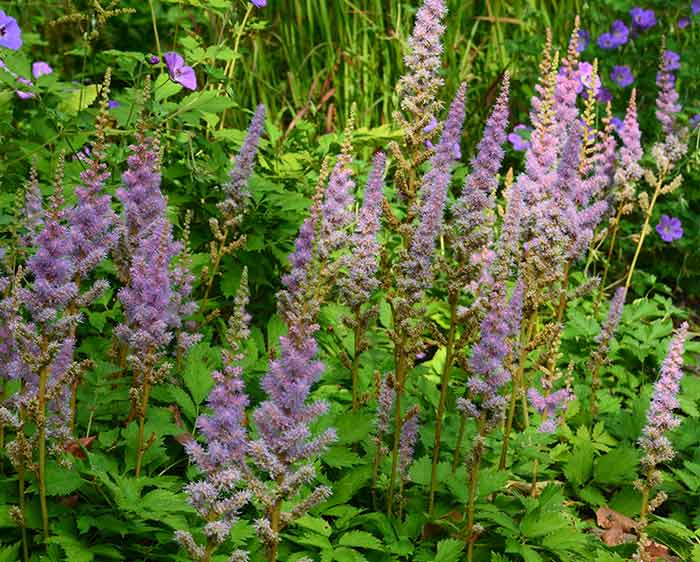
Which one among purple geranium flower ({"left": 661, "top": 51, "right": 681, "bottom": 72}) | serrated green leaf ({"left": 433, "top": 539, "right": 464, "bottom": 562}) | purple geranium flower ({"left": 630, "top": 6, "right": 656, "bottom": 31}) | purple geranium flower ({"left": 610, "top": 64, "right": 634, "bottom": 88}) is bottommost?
serrated green leaf ({"left": 433, "top": 539, "right": 464, "bottom": 562})

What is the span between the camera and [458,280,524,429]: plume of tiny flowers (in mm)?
2709

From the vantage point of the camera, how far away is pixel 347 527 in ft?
9.22

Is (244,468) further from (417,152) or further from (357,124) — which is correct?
(357,124)

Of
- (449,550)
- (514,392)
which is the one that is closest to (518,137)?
(514,392)

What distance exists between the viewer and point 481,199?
273 cm

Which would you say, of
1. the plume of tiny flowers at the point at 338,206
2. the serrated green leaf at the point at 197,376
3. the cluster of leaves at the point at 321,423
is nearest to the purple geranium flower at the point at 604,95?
the cluster of leaves at the point at 321,423

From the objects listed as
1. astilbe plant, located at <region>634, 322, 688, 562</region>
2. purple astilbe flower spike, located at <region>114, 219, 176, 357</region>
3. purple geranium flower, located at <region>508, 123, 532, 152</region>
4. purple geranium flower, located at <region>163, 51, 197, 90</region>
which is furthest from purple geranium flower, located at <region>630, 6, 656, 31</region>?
purple astilbe flower spike, located at <region>114, 219, 176, 357</region>

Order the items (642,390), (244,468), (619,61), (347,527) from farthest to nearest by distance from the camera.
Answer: (619,61)
(642,390)
(347,527)
(244,468)

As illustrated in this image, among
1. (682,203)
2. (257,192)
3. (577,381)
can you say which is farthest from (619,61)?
(257,192)

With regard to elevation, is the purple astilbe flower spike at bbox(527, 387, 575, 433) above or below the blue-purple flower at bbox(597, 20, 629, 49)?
below

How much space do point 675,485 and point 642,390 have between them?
680 mm

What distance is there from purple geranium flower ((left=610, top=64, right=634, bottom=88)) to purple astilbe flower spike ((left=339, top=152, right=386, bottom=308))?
332 centimetres

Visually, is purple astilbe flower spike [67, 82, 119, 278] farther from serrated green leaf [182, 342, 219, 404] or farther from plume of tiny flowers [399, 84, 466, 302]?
plume of tiny flowers [399, 84, 466, 302]

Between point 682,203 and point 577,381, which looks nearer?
point 577,381
